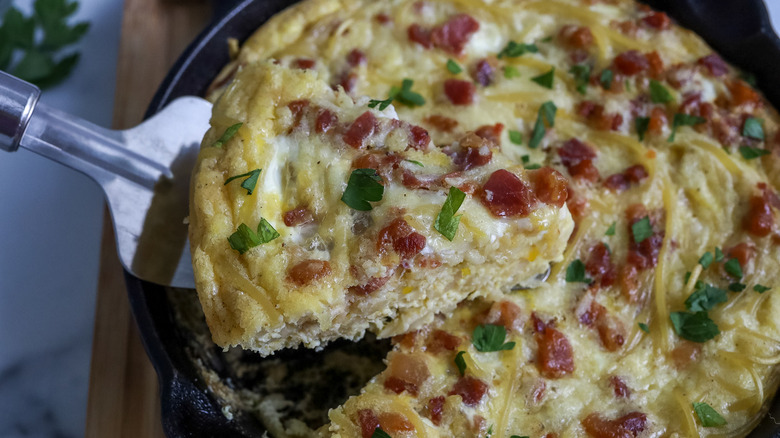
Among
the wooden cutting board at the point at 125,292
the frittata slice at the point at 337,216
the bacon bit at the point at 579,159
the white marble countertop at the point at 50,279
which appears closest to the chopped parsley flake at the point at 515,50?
the bacon bit at the point at 579,159

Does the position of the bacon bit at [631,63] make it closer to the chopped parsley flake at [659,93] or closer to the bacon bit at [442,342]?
the chopped parsley flake at [659,93]

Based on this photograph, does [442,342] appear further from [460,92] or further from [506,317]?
[460,92]

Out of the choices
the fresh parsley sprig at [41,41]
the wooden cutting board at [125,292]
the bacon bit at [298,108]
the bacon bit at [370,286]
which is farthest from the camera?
the fresh parsley sprig at [41,41]

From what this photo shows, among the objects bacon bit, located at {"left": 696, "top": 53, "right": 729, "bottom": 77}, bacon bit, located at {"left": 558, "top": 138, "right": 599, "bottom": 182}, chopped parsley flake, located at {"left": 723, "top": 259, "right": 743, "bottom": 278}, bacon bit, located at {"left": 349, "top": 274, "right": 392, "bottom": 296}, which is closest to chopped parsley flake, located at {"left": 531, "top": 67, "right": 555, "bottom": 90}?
bacon bit, located at {"left": 558, "top": 138, "right": 599, "bottom": 182}

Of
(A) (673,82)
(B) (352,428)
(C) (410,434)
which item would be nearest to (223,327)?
(B) (352,428)

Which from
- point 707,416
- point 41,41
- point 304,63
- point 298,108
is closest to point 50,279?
point 41,41

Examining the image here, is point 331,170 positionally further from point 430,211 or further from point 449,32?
point 449,32
